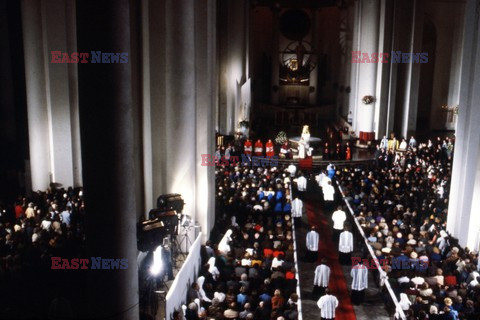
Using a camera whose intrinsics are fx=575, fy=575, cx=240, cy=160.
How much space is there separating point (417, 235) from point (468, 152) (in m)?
3.10

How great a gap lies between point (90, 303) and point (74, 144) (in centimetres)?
1219

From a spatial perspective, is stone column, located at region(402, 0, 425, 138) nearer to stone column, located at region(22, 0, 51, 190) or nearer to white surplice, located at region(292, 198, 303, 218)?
white surplice, located at region(292, 198, 303, 218)

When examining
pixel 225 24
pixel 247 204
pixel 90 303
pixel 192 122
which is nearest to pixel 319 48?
pixel 225 24

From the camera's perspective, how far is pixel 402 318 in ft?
38.4

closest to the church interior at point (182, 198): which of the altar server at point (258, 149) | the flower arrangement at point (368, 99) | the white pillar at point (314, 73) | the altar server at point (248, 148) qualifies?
the altar server at point (248, 148)

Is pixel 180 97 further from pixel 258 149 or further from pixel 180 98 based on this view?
pixel 258 149

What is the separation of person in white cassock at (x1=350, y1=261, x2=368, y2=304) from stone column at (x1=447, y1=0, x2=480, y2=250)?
14.8 feet

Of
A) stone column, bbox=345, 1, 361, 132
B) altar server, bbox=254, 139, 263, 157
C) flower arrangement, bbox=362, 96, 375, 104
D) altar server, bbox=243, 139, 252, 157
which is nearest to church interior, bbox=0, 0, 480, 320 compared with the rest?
altar server, bbox=243, 139, 252, 157

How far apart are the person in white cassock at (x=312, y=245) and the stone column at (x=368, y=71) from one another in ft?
60.3

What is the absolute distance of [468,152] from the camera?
1708cm

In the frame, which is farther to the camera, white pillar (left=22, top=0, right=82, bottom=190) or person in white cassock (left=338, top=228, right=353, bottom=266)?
white pillar (left=22, top=0, right=82, bottom=190)

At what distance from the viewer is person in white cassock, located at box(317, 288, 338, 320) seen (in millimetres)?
12500

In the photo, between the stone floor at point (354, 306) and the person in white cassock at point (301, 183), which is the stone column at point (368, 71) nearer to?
the person in white cassock at point (301, 183)

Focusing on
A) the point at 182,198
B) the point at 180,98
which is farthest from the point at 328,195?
the point at 180,98
